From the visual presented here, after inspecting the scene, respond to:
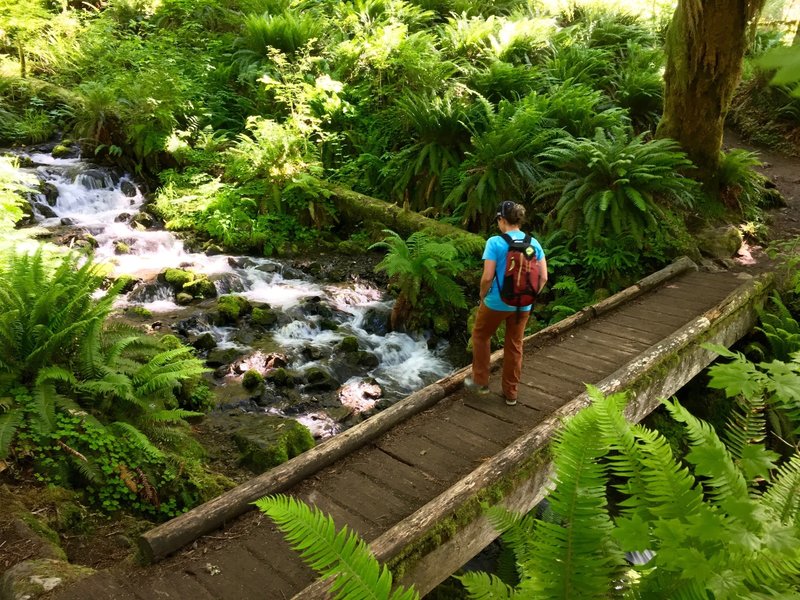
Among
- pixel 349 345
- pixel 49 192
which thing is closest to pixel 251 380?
pixel 349 345

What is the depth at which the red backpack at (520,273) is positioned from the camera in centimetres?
452

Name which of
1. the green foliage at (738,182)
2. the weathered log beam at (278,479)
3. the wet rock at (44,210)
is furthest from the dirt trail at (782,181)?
the wet rock at (44,210)

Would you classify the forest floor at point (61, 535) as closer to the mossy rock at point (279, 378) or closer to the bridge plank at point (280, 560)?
the bridge plank at point (280, 560)

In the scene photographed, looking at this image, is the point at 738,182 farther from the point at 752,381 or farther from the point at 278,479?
the point at 278,479

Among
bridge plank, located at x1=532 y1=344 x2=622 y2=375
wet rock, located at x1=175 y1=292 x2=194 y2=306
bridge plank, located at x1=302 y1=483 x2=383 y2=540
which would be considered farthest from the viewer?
wet rock, located at x1=175 y1=292 x2=194 y2=306

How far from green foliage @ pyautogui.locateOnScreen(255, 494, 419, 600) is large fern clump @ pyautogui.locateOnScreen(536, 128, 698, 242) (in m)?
7.35

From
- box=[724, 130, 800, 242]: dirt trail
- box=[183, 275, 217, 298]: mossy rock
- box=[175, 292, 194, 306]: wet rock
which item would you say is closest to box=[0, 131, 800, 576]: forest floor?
box=[175, 292, 194, 306]: wet rock

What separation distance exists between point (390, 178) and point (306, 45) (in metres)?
5.42

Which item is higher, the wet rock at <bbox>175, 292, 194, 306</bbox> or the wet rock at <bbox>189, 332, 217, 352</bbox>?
the wet rock at <bbox>175, 292, 194, 306</bbox>

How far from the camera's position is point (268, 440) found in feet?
19.6

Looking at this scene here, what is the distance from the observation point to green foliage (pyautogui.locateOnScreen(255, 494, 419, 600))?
4.95ft

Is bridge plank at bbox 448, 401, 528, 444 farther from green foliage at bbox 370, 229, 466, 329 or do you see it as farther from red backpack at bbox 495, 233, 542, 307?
green foliage at bbox 370, 229, 466, 329

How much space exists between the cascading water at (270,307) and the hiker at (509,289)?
2.40 metres

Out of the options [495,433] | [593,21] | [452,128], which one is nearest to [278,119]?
[452,128]
